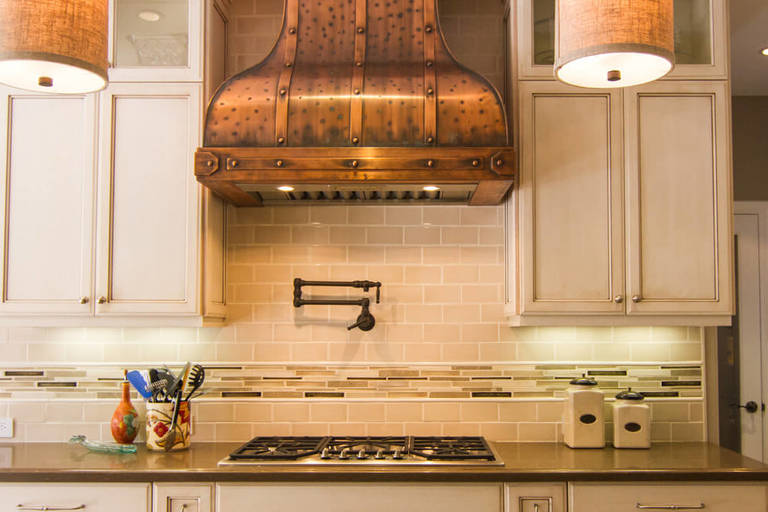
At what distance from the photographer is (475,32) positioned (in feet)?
10.6

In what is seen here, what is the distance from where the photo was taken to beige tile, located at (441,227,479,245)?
3178 millimetres

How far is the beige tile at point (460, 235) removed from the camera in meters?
3.18

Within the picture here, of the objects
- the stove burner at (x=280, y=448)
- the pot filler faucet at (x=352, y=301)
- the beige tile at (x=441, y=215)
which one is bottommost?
the stove burner at (x=280, y=448)

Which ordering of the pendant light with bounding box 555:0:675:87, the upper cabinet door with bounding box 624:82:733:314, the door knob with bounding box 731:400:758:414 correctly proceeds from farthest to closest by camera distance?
1. the door knob with bounding box 731:400:758:414
2. the upper cabinet door with bounding box 624:82:733:314
3. the pendant light with bounding box 555:0:675:87

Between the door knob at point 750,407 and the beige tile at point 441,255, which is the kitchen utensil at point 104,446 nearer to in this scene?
the beige tile at point 441,255

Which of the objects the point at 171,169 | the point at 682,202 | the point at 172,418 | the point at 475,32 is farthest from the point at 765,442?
the point at 171,169

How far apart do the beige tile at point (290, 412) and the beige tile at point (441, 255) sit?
83 centimetres

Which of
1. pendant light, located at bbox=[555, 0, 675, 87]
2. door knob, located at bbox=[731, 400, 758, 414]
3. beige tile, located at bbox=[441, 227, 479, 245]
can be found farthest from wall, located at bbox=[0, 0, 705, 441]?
pendant light, located at bbox=[555, 0, 675, 87]

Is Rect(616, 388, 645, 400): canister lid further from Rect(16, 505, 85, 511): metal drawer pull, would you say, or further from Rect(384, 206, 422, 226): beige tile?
Rect(16, 505, 85, 511): metal drawer pull

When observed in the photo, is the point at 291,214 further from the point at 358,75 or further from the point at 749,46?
the point at 749,46

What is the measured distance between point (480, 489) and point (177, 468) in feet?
3.52

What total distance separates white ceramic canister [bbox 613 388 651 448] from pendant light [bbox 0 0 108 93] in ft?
7.41

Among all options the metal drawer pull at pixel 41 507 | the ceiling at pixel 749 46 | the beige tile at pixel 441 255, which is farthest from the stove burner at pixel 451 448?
the ceiling at pixel 749 46

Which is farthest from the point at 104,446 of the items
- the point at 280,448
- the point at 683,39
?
the point at 683,39
